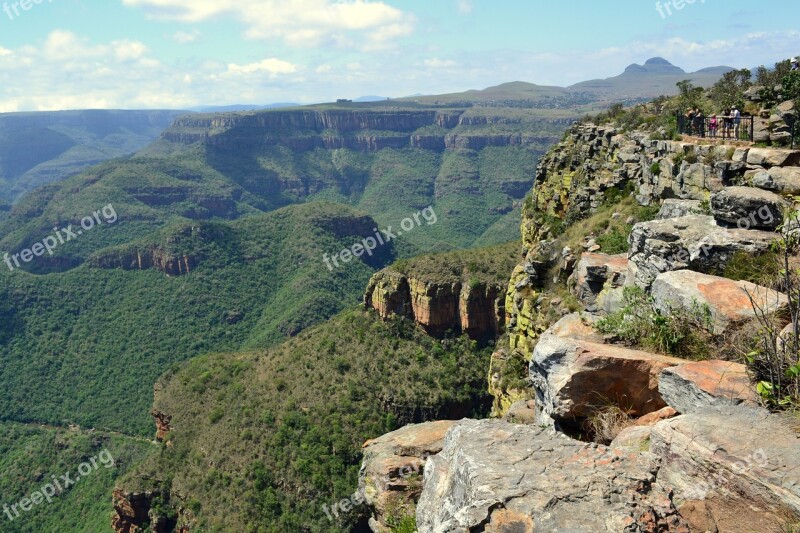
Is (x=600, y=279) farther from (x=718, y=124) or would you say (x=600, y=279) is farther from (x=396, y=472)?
(x=718, y=124)

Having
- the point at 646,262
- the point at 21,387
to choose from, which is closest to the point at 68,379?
the point at 21,387

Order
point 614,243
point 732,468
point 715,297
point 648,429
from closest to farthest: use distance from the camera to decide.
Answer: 1. point 732,468
2. point 648,429
3. point 715,297
4. point 614,243

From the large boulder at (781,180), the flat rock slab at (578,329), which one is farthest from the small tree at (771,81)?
the flat rock slab at (578,329)

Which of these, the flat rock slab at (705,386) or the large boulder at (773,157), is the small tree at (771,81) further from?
the flat rock slab at (705,386)

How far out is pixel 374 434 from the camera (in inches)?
1713

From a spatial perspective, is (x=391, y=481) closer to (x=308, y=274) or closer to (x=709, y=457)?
(x=709, y=457)

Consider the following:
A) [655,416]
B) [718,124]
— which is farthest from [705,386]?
[718,124]

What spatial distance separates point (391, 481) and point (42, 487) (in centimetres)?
7032

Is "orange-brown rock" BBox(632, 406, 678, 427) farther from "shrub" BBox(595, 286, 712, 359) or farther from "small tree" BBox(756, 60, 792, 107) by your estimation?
"small tree" BBox(756, 60, 792, 107)

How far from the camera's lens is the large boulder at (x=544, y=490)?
7.50 metres

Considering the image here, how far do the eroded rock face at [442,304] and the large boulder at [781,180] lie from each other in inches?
1359

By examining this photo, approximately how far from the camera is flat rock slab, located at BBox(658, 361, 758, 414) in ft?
28.0

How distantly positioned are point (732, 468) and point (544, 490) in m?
2.43

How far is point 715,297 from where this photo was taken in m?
10.7
